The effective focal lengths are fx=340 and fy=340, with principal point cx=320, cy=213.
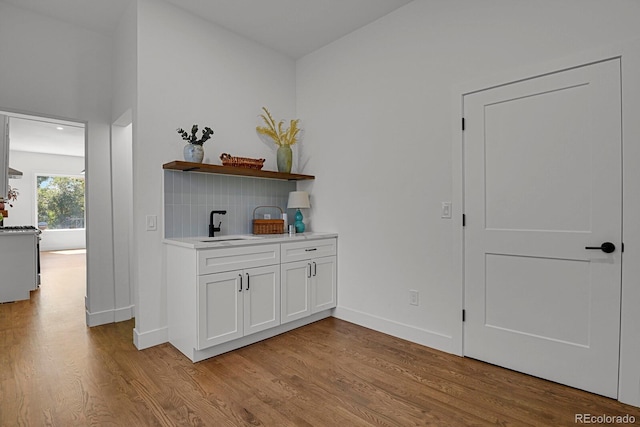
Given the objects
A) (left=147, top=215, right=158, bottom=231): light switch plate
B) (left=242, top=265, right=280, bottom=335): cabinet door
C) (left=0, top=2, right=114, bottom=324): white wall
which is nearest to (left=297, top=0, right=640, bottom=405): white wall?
(left=242, top=265, right=280, bottom=335): cabinet door

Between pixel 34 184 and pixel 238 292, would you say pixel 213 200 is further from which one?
pixel 34 184

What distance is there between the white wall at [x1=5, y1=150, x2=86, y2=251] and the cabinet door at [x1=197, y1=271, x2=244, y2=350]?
9312 mm

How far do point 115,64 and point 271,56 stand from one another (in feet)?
5.15

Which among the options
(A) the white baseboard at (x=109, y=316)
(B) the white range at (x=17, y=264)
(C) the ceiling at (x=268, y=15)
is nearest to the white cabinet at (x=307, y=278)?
(A) the white baseboard at (x=109, y=316)

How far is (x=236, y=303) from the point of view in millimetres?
2723

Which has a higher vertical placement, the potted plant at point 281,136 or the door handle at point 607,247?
the potted plant at point 281,136

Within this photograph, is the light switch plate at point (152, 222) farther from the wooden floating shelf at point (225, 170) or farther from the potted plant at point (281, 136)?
the potted plant at point (281, 136)

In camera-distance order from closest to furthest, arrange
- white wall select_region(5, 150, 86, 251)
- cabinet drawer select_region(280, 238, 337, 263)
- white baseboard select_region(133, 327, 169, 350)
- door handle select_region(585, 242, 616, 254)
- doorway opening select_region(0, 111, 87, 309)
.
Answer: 1. door handle select_region(585, 242, 616, 254)
2. white baseboard select_region(133, 327, 169, 350)
3. cabinet drawer select_region(280, 238, 337, 263)
4. doorway opening select_region(0, 111, 87, 309)
5. white wall select_region(5, 150, 86, 251)

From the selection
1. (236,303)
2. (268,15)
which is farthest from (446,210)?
(268,15)

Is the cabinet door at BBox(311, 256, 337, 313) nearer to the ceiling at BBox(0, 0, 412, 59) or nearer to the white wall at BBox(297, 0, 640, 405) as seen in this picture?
the white wall at BBox(297, 0, 640, 405)

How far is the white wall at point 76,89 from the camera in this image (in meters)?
2.99

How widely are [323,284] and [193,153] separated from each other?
1.75 meters

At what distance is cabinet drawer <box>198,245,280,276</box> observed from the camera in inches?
99.7

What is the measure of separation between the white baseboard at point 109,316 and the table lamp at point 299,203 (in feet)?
6.52
